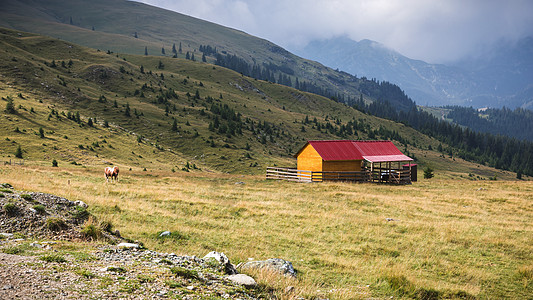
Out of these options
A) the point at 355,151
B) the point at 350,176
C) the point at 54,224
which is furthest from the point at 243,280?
the point at 355,151

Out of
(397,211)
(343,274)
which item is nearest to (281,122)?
(397,211)

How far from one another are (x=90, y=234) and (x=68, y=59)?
142730 mm

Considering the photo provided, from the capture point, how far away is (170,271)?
767 centimetres

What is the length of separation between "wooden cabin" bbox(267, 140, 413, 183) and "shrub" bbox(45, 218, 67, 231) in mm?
32830

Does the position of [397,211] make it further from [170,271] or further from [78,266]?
[78,266]

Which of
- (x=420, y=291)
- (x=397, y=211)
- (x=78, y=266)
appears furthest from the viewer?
(x=397, y=211)

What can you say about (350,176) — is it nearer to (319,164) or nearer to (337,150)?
(337,150)

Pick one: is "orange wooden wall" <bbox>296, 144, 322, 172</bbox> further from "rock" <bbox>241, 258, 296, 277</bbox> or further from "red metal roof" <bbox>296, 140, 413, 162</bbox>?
"rock" <bbox>241, 258, 296, 277</bbox>

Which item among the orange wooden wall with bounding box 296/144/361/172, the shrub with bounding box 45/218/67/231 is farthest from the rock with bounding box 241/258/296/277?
the orange wooden wall with bounding box 296/144/361/172

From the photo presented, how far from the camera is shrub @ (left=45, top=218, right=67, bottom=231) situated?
10.3 meters

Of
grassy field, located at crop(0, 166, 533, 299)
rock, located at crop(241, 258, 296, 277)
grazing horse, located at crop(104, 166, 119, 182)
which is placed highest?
grazing horse, located at crop(104, 166, 119, 182)

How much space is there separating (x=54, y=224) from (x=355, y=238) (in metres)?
12.6

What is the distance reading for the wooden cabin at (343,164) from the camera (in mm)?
42625

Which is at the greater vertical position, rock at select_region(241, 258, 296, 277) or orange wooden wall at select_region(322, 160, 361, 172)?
orange wooden wall at select_region(322, 160, 361, 172)
